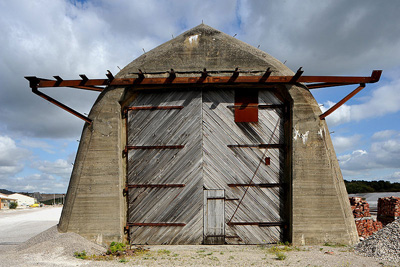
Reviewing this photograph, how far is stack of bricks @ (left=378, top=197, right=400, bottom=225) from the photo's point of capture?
1219 centimetres

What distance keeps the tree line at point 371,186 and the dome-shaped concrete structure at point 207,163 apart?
3908cm

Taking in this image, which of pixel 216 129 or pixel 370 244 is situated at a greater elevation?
pixel 216 129

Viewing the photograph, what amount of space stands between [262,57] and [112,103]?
4994 millimetres

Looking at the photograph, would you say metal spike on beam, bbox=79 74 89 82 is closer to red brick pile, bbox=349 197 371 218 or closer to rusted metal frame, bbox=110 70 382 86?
rusted metal frame, bbox=110 70 382 86

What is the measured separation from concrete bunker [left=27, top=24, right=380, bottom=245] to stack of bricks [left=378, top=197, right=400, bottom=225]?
467 centimetres

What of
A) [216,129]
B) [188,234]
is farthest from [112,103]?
[188,234]

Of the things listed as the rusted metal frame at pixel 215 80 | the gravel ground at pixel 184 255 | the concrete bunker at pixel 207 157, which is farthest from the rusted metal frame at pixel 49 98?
the gravel ground at pixel 184 255

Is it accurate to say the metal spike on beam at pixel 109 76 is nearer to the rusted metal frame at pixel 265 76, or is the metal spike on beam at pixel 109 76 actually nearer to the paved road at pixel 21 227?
the rusted metal frame at pixel 265 76

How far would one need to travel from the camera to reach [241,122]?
941cm

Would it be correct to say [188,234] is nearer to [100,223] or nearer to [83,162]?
[100,223]

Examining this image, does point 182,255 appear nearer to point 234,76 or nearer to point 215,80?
point 215,80

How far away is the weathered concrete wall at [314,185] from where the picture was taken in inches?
343

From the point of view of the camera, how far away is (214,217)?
910 cm

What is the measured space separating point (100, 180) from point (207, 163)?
3.29 metres
